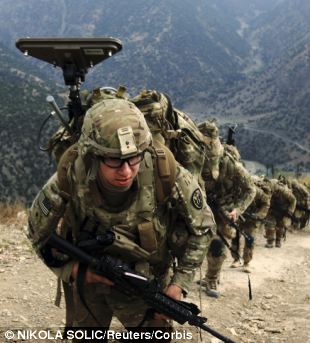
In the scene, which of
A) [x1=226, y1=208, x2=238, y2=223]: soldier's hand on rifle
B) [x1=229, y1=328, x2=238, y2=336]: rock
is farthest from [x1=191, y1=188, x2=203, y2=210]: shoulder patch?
[x1=226, y1=208, x2=238, y2=223]: soldier's hand on rifle

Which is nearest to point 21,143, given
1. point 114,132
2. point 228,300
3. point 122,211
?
point 228,300

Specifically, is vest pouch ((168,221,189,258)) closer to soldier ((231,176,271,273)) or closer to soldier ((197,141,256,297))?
soldier ((197,141,256,297))

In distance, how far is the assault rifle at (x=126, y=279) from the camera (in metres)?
2.48

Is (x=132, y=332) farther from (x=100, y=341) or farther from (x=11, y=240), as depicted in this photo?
(x=11, y=240)

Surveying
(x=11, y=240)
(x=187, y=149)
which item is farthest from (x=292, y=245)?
(x=187, y=149)

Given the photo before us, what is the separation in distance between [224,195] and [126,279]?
3.35 metres

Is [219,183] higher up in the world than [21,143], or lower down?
higher up

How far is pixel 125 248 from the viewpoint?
2.49m

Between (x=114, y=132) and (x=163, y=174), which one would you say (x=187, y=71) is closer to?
(x=163, y=174)

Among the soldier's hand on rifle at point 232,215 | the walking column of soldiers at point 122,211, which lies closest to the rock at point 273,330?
the soldier's hand on rifle at point 232,215

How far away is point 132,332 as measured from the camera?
2.73 meters

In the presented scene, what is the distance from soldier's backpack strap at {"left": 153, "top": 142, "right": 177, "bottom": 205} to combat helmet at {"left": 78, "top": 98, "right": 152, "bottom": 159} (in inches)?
4.9

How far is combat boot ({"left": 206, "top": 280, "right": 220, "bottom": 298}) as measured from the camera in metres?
5.54

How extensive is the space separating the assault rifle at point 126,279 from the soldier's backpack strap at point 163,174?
0.41m
